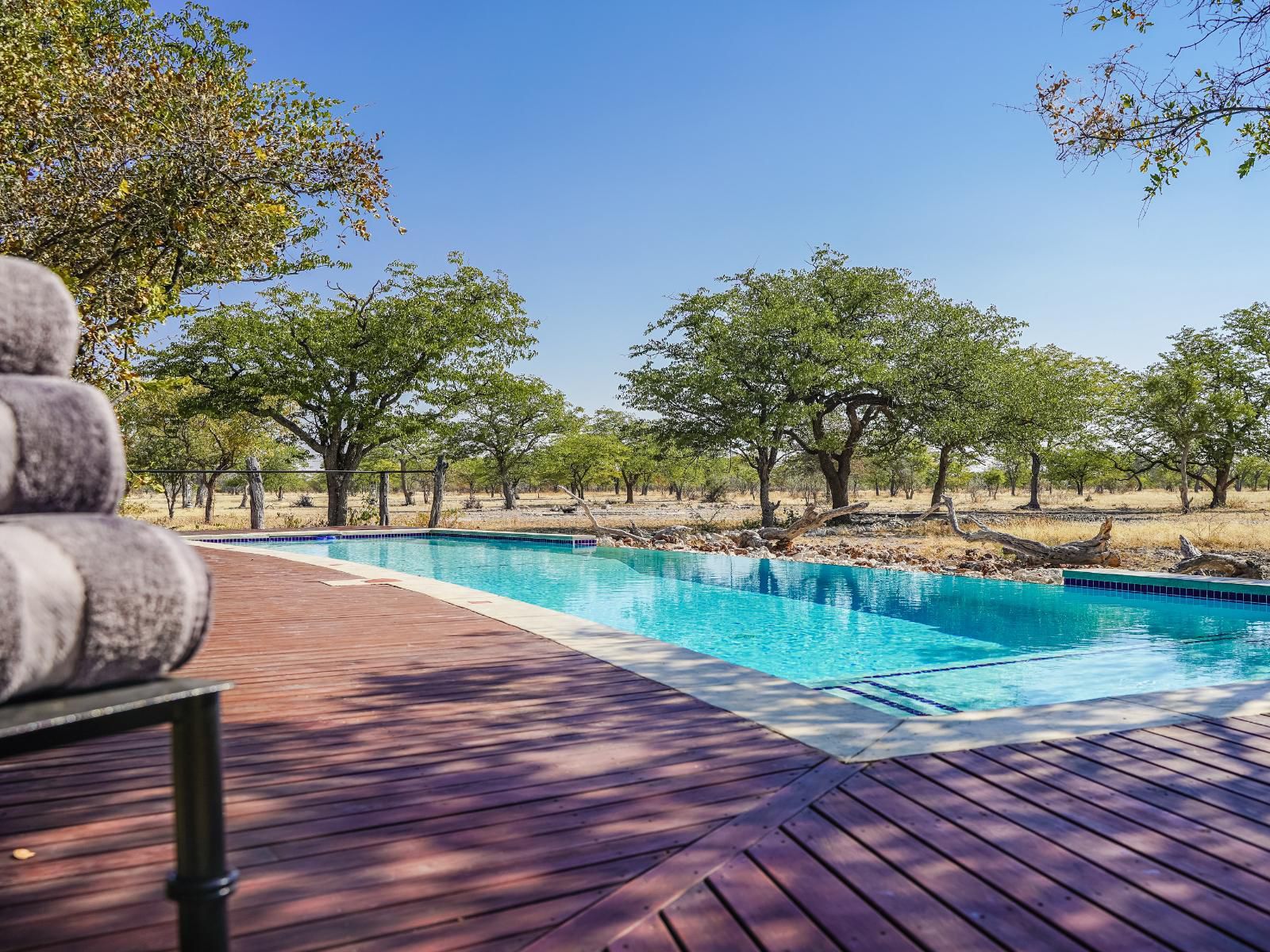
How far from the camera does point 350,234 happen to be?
8148mm

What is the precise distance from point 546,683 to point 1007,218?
17.0 meters

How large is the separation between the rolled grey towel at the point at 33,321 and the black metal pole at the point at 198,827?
647 millimetres

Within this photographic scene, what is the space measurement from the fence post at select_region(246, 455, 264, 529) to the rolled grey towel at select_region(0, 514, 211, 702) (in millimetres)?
19274

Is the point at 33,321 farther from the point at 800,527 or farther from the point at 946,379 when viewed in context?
the point at 946,379

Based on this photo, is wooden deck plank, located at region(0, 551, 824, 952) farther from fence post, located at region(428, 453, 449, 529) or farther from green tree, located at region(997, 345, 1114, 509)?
green tree, located at region(997, 345, 1114, 509)

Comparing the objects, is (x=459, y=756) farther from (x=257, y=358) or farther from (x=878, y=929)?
(x=257, y=358)

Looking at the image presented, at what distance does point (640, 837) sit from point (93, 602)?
1.71 m

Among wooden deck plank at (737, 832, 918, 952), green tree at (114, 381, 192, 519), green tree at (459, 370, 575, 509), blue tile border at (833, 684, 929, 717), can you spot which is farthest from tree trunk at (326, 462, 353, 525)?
wooden deck plank at (737, 832, 918, 952)

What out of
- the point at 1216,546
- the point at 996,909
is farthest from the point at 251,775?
the point at 1216,546

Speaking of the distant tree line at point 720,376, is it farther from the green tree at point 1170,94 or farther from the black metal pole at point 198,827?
the black metal pole at point 198,827

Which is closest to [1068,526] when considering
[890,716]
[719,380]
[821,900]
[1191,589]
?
[1191,589]

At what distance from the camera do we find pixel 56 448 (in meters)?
1.24

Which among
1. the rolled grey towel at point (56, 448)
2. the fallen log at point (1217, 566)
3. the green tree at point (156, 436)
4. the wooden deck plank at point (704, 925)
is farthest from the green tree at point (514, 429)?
the rolled grey towel at point (56, 448)

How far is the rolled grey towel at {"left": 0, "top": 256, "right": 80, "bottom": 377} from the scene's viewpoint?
51.2 inches
